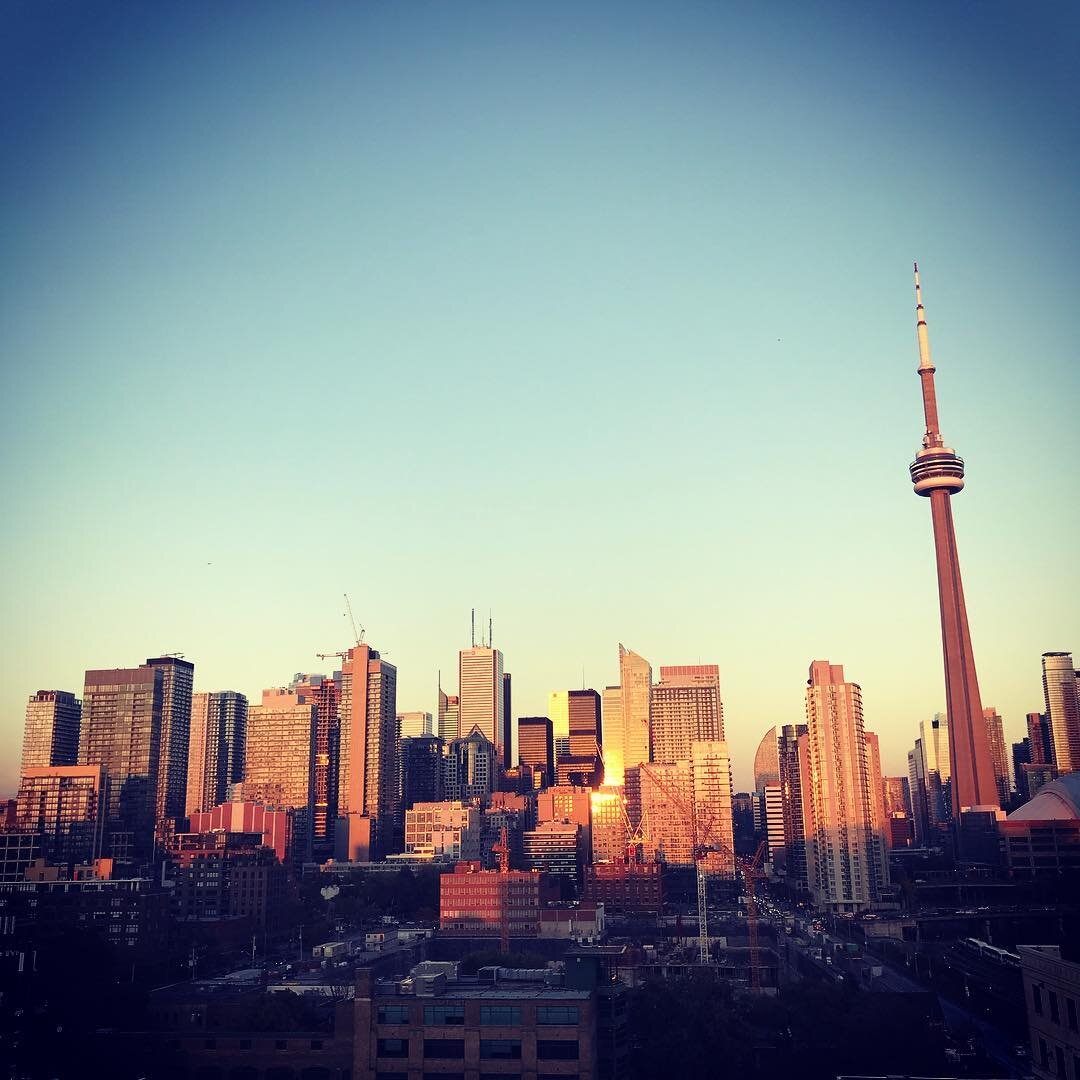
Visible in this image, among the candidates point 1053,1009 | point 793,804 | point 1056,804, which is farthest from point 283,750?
point 1053,1009

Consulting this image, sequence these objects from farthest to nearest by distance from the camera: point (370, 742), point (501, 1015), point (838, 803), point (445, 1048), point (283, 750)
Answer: point (283, 750) → point (370, 742) → point (838, 803) → point (501, 1015) → point (445, 1048)

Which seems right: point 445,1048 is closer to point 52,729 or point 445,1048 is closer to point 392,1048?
point 392,1048

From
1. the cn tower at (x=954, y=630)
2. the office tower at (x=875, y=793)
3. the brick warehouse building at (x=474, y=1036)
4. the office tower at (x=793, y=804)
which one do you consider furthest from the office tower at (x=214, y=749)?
the brick warehouse building at (x=474, y=1036)

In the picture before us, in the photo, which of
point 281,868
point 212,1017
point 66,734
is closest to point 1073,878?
point 281,868

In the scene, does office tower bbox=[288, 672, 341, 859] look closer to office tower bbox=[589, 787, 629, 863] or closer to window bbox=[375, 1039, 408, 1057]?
office tower bbox=[589, 787, 629, 863]

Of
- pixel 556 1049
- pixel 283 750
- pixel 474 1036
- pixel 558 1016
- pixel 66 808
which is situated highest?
pixel 283 750

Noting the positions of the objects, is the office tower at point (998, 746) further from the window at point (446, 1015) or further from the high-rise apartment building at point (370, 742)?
the window at point (446, 1015)
